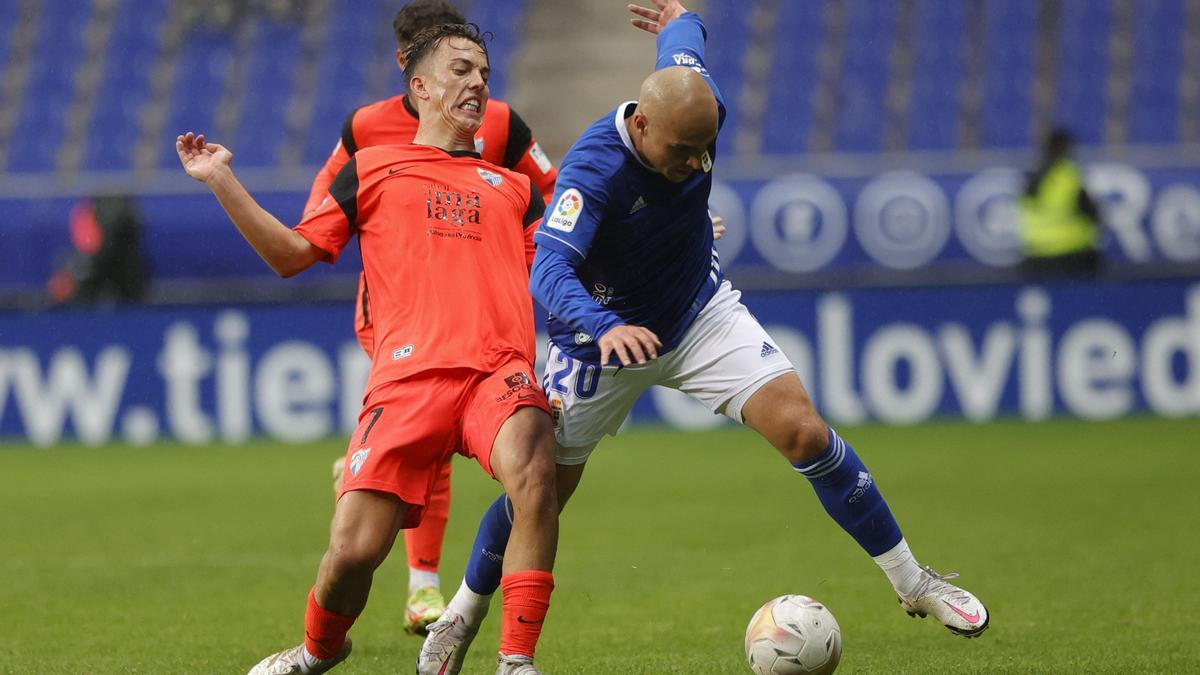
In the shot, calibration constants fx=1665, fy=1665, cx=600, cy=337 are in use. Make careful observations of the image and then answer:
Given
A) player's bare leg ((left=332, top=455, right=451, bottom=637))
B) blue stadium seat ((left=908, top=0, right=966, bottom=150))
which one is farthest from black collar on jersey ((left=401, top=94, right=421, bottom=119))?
blue stadium seat ((left=908, top=0, right=966, bottom=150))

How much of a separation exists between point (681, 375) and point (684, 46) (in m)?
1.19

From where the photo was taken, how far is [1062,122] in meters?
20.0

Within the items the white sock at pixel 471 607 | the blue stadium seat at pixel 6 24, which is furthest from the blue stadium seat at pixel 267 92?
the white sock at pixel 471 607

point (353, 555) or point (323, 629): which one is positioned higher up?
point (353, 555)

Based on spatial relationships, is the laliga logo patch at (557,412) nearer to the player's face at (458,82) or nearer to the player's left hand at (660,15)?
the player's face at (458,82)

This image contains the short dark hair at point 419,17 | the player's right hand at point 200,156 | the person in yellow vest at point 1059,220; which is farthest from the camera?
the person in yellow vest at point 1059,220

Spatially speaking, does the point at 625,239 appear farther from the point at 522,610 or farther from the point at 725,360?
the point at 522,610

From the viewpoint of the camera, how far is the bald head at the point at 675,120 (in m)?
5.32

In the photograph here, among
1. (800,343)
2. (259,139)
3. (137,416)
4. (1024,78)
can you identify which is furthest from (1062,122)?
(137,416)

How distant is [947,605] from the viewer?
566cm

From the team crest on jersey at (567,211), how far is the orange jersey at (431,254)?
0.27m

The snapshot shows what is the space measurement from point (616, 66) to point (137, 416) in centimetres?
880

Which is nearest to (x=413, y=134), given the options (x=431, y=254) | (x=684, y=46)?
(x=684, y=46)

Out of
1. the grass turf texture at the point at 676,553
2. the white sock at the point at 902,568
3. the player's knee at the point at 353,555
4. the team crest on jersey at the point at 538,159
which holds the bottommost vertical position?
the grass turf texture at the point at 676,553
